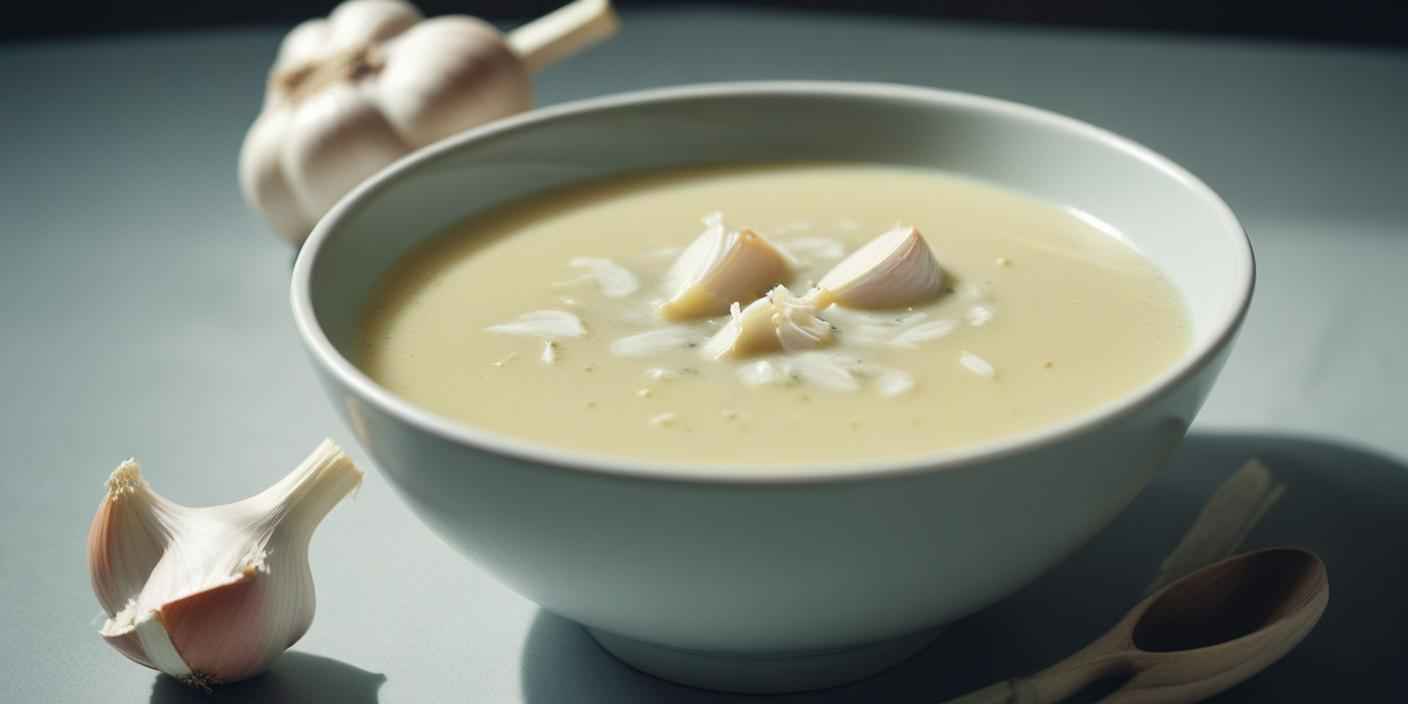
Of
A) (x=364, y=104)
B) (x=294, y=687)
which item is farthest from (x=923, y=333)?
(x=364, y=104)

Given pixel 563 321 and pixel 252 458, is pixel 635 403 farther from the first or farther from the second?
pixel 252 458

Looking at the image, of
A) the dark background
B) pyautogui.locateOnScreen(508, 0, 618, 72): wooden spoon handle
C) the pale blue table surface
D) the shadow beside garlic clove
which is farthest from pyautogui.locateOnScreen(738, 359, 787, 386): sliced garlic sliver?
the dark background

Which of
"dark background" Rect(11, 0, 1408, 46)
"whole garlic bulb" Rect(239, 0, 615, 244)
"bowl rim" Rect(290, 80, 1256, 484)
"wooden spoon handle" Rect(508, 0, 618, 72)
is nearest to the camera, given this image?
"bowl rim" Rect(290, 80, 1256, 484)

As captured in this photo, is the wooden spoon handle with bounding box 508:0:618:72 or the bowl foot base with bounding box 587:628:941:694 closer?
the bowl foot base with bounding box 587:628:941:694

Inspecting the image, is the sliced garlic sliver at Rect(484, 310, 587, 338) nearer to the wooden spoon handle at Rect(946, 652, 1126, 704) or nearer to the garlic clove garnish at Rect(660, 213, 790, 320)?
the garlic clove garnish at Rect(660, 213, 790, 320)

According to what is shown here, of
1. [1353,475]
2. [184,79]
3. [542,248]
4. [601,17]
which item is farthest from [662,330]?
[184,79]

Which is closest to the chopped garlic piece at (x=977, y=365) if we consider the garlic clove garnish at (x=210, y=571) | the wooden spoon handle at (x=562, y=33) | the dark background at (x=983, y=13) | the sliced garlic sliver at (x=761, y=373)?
the sliced garlic sliver at (x=761, y=373)
